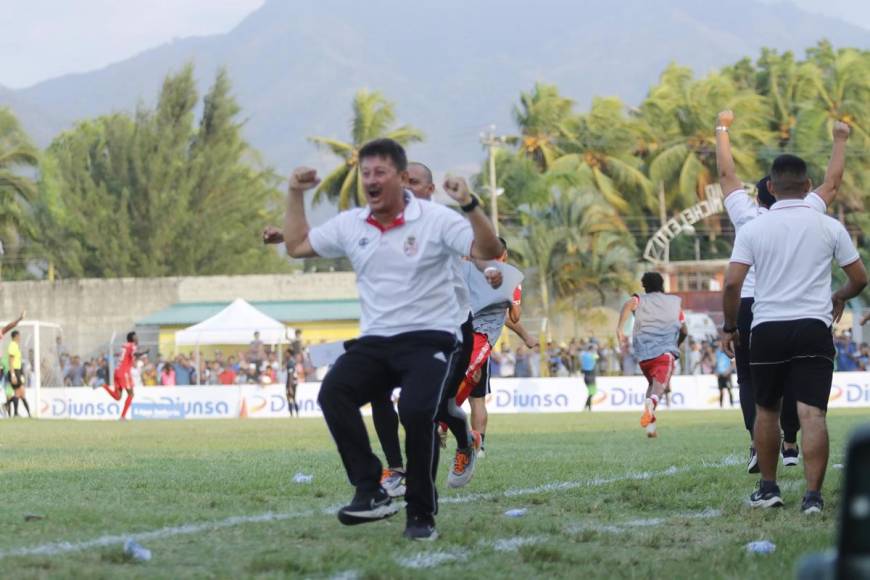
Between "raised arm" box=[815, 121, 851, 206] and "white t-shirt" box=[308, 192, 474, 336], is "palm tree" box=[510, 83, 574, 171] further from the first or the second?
"white t-shirt" box=[308, 192, 474, 336]

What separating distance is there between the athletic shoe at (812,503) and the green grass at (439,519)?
0.09 m

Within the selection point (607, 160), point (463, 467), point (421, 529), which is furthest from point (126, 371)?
point (607, 160)

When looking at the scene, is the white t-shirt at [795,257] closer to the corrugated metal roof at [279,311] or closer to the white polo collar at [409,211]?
the white polo collar at [409,211]

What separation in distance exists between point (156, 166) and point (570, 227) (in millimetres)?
20049

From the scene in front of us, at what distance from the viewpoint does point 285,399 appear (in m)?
34.7

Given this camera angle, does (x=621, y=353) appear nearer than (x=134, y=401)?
No

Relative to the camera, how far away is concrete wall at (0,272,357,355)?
174 feet

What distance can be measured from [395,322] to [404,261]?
0.29 metres

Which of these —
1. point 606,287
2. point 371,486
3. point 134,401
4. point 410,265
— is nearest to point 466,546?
point 371,486

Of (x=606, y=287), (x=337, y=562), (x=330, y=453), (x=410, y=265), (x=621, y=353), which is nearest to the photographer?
(x=337, y=562)

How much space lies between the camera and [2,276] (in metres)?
72.3

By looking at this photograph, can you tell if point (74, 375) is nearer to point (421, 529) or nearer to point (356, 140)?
point (356, 140)

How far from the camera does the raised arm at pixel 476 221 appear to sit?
614 cm

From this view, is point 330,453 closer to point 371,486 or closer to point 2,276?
point 371,486
